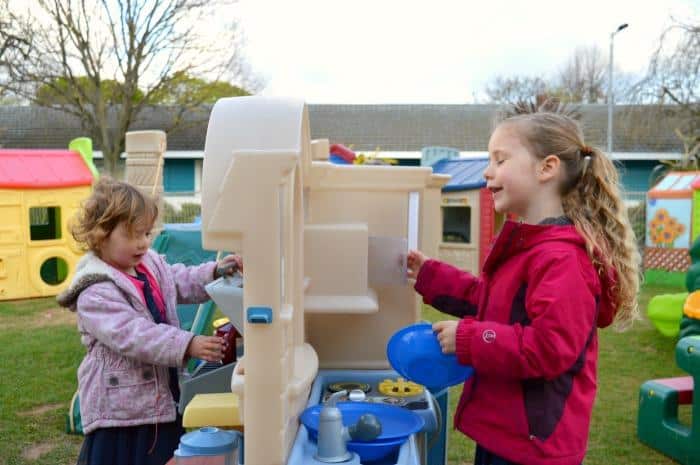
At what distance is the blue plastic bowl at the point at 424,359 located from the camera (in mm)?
1642

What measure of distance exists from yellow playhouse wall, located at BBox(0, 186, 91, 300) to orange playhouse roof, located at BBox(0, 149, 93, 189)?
108mm

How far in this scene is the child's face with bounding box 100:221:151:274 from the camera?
6.58ft

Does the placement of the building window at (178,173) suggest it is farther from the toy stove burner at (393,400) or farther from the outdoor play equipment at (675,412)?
the toy stove burner at (393,400)

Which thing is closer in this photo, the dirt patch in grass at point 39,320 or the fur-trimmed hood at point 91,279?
the fur-trimmed hood at point 91,279

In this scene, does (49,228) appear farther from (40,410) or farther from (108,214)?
(108,214)

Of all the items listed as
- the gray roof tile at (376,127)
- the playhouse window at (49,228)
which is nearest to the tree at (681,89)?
the gray roof tile at (376,127)

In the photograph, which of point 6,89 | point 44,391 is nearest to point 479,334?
point 44,391

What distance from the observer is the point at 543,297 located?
1525 mm

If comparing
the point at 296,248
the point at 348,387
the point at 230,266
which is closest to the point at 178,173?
the point at 230,266

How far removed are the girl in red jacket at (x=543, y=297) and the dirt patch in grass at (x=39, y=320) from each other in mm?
6016

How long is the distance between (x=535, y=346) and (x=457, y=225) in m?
9.84

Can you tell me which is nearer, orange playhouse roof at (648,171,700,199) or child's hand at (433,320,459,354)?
child's hand at (433,320,459,354)

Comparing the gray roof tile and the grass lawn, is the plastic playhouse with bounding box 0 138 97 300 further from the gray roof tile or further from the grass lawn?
the gray roof tile

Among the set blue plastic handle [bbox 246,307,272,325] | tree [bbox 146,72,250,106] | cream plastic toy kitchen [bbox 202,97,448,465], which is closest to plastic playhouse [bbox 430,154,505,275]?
cream plastic toy kitchen [bbox 202,97,448,465]
